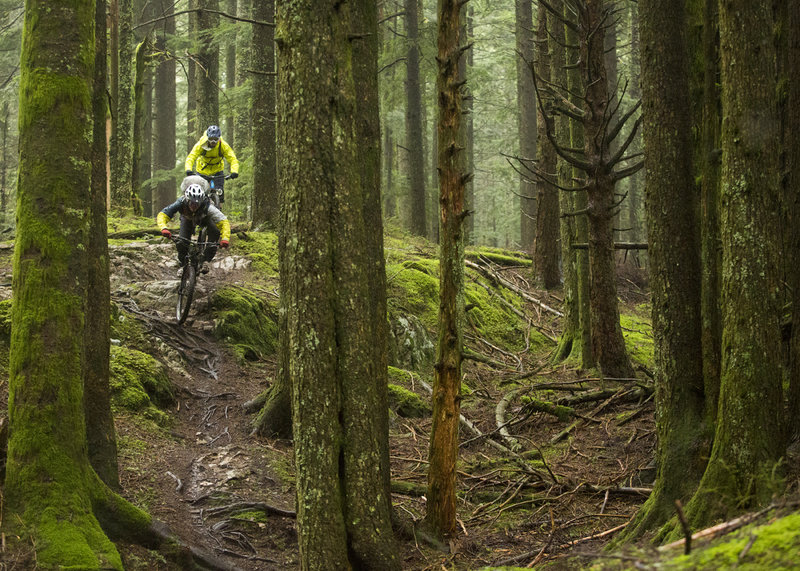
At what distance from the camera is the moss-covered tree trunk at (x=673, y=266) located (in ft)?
17.1

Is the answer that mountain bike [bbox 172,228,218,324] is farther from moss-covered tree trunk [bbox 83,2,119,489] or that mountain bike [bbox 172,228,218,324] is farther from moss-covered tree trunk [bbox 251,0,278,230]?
moss-covered tree trunk [bbox 83,2,119,489]

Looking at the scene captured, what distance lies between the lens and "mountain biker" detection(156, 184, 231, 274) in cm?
1037

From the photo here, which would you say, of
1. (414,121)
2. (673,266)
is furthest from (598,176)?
(414,121)

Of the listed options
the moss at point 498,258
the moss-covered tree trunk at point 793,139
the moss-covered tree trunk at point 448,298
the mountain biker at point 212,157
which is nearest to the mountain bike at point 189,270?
the mountain biker at point 212,157

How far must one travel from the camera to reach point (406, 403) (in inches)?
378

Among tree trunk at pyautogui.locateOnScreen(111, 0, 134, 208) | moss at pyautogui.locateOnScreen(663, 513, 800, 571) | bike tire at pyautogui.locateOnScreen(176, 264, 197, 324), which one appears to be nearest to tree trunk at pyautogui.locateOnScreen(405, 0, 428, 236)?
tree trunk at pyautogui.locateOnScreen(111, 0, 134, 208)

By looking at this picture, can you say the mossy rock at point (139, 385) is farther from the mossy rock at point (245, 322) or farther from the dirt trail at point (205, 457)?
the mossy rock at point (245, 322)

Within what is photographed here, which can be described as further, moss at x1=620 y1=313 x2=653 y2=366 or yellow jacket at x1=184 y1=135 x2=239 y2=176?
moss at x1=620 y1=313 x2=653 y2=366

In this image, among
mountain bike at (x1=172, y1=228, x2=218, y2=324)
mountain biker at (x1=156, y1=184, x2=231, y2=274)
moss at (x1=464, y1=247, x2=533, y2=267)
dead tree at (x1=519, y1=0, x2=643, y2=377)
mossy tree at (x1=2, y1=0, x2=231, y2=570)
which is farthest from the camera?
moss at (x1=464, y1=247, x2=533, y2=267)

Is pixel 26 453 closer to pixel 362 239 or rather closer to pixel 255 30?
pixel 362 239

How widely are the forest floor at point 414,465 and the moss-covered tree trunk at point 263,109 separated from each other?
3.89 m

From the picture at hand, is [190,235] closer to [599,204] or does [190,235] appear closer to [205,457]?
[205,457]

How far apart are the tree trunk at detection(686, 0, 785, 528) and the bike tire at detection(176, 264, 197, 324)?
7729 millimetres

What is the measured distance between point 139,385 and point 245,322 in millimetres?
2914
